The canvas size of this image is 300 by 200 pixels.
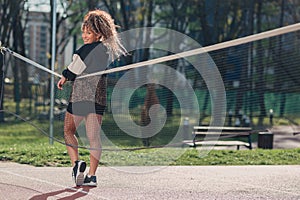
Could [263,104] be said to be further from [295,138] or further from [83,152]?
[83,152]

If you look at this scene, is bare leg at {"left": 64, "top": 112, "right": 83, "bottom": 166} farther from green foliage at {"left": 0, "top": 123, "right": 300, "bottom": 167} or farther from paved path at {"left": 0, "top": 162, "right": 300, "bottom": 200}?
green foliage at {"left": 0, "top": 123, "right": 300, "bottom": 167}

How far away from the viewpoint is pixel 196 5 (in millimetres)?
30797

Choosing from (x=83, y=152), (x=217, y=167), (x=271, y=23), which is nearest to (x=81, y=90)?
(x=217, y=167)

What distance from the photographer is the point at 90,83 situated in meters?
7.05

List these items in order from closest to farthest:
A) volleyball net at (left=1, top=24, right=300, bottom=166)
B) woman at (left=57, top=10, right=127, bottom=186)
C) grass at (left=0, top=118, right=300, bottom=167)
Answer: woman at (left=57, top=10, right=127, bottom=186) < grass at (left=0, top=118, right=300, bottom=167) < volleyball net at (left=1, top=24, right=300, bottom=166)

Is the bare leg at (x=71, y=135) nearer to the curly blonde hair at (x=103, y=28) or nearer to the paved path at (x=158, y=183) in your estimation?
the paved path at (x=158, y=183)

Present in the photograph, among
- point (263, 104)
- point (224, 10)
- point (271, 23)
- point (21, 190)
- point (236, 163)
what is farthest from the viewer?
point (271, 23)

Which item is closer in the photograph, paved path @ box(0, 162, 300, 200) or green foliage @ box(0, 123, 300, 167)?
paved path @ box(0, 162, 300, 200)

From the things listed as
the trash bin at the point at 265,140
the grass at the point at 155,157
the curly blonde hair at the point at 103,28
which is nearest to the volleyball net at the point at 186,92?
the grass at the point at 155,157

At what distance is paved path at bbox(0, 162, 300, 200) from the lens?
22.1 feet

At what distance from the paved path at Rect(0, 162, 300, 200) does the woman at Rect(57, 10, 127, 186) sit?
0.41 metres

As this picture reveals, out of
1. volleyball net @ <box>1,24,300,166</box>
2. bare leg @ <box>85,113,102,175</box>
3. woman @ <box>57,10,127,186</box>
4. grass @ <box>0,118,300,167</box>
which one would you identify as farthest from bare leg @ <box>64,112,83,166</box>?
grass @ <box>0,118,300,167</box>

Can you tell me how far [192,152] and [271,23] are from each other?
25201 mm

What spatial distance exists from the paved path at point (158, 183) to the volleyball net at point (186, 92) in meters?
1.08
